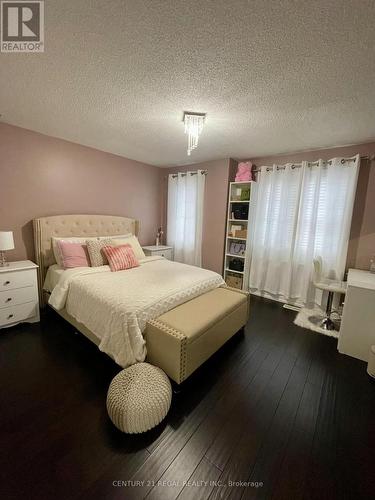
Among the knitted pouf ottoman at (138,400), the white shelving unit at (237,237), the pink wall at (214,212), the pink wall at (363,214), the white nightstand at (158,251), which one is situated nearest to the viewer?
the knitted pouf ottoman at (138,400)

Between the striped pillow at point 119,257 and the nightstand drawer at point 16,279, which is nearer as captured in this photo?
the nightstand drawer at point 16,279

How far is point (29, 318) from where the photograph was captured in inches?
98.0

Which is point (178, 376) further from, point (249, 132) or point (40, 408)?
point (249, 132)

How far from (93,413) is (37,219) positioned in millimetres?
2342

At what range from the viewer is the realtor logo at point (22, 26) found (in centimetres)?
111

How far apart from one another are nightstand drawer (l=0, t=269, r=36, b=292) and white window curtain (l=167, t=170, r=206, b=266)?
8.43 feet

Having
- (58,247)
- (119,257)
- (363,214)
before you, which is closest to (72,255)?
(58,247)

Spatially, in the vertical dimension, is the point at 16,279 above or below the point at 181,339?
above

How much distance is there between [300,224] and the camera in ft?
10.3

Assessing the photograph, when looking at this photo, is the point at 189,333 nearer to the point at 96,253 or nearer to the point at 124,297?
the point at 124,297

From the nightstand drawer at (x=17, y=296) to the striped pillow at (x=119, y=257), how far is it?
0.92m

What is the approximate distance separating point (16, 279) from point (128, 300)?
150 centimetres

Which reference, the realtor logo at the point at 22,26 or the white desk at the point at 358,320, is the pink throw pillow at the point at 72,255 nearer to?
the realtor logo at the point at 22,26

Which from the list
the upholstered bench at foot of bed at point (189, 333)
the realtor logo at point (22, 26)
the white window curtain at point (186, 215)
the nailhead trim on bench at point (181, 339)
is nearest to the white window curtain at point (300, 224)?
the white window curtain at point (186, 215)
